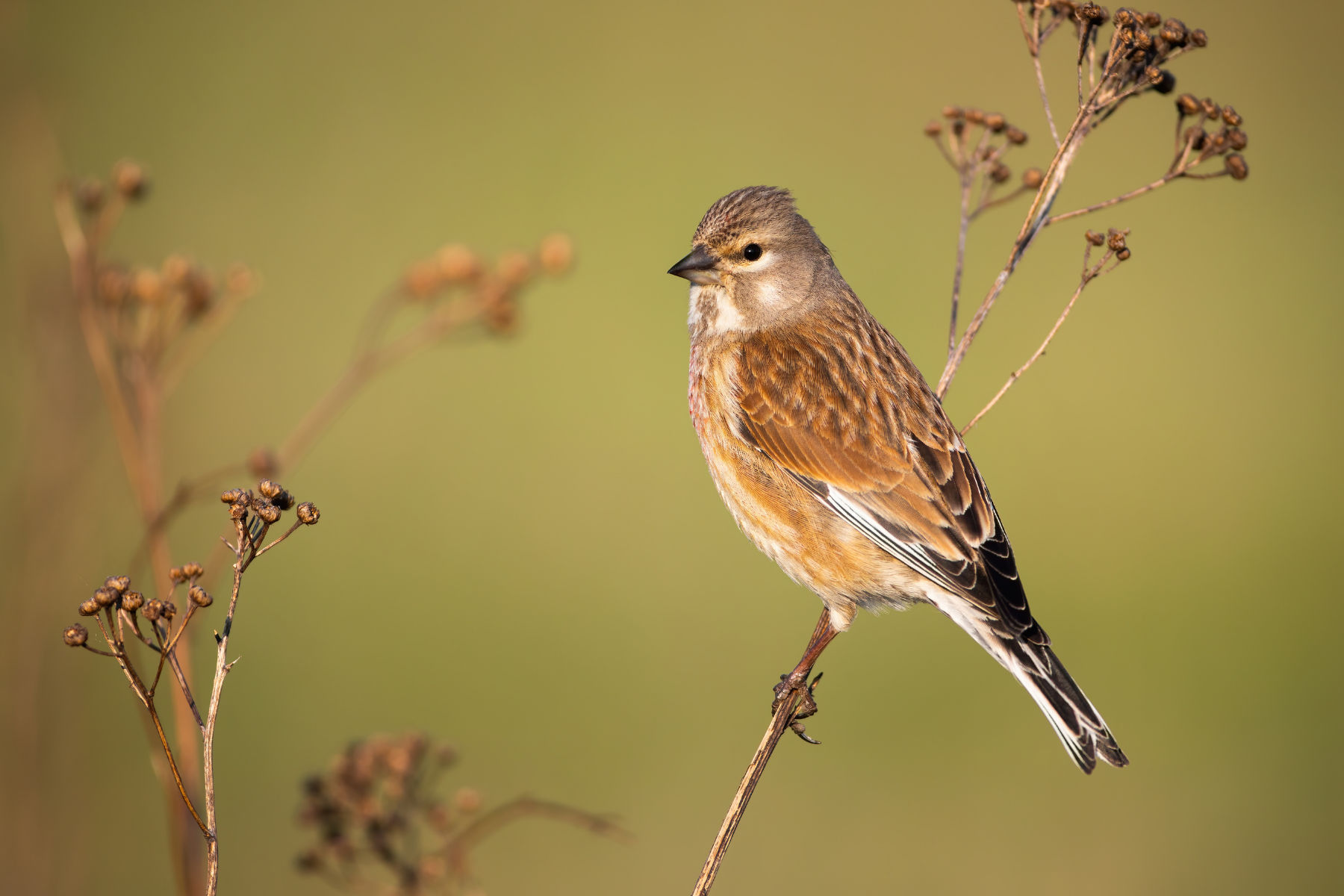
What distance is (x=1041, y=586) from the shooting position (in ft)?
23.9

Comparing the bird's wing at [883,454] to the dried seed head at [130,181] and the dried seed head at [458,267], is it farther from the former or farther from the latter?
the dried seed head at [130,181]

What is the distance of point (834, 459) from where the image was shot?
3.62 metres

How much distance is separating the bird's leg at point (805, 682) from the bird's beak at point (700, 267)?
4.14 ft

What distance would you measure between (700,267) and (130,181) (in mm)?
1819

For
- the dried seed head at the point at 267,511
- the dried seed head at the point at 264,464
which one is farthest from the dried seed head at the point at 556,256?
the dried seed head at the point at 267,511

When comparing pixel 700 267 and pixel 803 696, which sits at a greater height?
pixel 700 267

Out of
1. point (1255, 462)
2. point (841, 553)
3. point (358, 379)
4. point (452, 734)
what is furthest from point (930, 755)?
point (358, 379)

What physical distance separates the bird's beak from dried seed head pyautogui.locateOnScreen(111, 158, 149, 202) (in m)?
1.69

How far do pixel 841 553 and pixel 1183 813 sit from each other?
3.54 metres

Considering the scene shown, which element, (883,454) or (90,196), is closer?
(90,196)

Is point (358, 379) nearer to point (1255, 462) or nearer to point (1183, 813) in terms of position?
point (1183, 813)

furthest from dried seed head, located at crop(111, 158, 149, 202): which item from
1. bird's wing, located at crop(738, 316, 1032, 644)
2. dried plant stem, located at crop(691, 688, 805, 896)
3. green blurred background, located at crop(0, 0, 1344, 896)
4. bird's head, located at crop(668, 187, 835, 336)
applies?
dried plant stem, located at crop(691, 688, 805, 896)

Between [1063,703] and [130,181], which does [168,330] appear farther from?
[1063,703]

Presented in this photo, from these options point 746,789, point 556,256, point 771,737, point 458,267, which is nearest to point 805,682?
point 771,737
